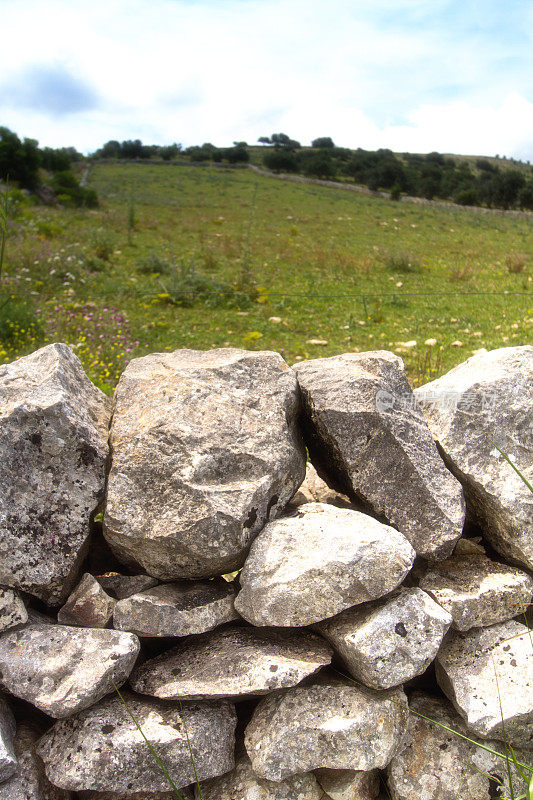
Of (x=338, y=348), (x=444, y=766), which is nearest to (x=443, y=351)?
(x=338, y=348)

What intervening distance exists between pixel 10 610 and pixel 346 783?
1.94 meters

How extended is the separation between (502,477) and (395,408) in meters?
0.75

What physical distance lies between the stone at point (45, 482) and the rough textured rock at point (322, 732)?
1.30 metres

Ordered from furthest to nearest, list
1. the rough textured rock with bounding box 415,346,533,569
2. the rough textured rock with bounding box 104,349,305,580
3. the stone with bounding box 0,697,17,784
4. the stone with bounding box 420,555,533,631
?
the rough textured rock with bounding box 415,346,533,569 → the stone with bounding box 420,555,533,631 → the rough textured rock with bounding box 104,349,305,580 → the stone with bounding box 0,697,17,784

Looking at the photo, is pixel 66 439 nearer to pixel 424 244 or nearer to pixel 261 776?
pixel 261 776

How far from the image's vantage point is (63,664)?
113 inches

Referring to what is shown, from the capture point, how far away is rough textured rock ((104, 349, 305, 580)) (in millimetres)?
2986

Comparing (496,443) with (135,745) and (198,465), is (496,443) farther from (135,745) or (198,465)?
(135,745)

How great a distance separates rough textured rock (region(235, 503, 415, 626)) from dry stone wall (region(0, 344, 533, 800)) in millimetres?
11

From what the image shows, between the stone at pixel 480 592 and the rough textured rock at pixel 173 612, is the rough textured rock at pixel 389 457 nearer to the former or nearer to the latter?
the stone at pixel 480 592

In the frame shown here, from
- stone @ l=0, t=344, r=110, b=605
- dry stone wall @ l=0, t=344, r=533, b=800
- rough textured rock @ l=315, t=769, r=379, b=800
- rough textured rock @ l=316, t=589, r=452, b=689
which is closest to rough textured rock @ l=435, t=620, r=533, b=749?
dry stone wall @ l=0, t=344, r=533, b=800

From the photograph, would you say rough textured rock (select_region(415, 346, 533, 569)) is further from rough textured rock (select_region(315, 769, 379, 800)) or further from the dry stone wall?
rough textured rock (select_region(315, 769, 379, 800))

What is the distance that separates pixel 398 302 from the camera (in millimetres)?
11734

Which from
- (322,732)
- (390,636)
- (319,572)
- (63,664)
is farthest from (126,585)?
(390,636)
